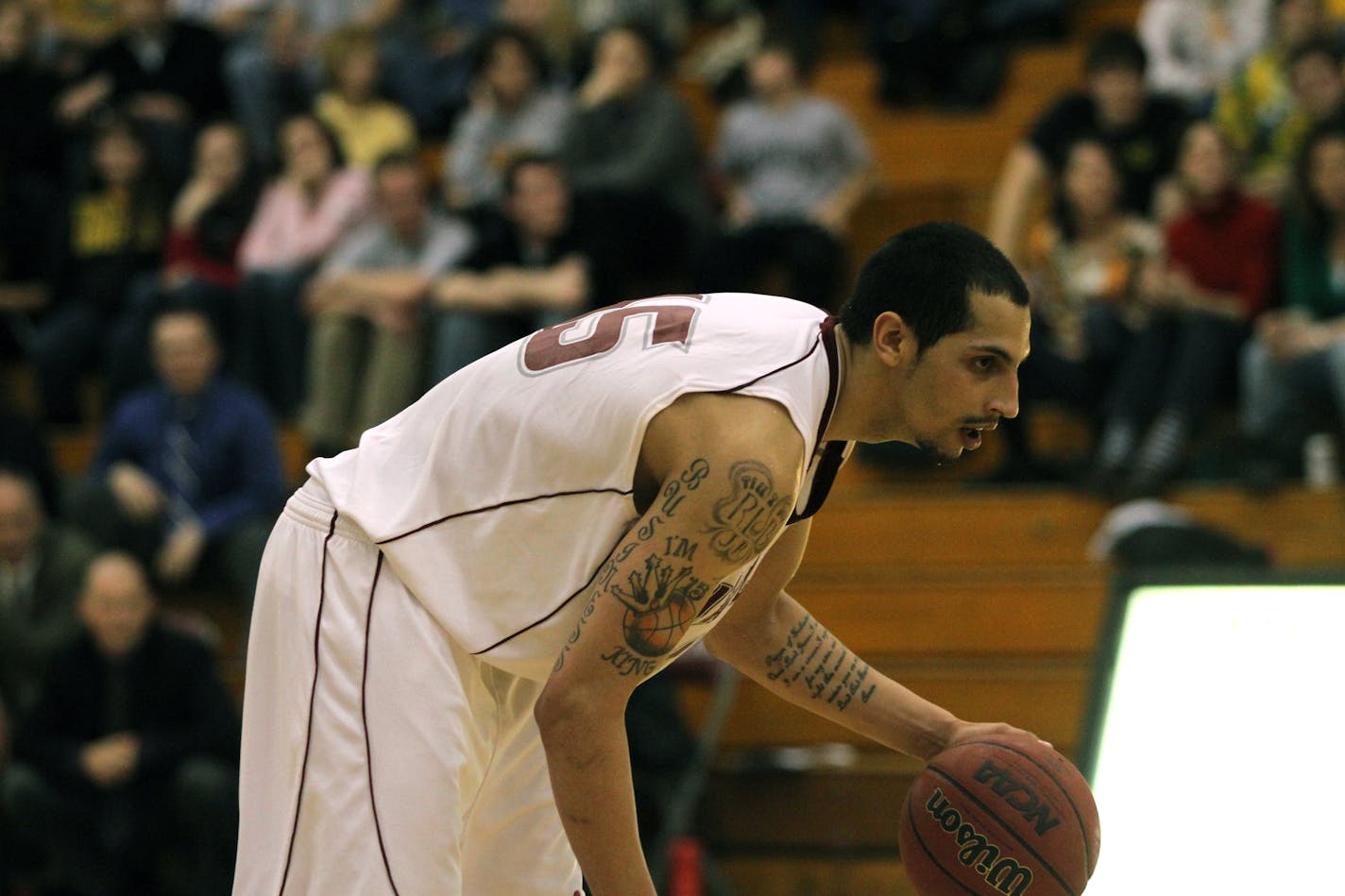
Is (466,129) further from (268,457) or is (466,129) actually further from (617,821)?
(617,821)

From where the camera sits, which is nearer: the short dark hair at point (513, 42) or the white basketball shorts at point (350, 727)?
the white basketball shorts at point (350, 727)

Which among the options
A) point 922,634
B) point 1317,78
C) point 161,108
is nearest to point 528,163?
point 922,634

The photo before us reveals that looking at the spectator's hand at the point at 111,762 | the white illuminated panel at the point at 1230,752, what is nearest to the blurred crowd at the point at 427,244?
the spectator's hand at the point at 111,762

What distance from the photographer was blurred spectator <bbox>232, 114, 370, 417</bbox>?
9.80 meters

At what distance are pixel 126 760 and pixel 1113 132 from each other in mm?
5317

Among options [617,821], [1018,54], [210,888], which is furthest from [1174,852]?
[1018,54]

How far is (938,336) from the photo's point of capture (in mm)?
3037

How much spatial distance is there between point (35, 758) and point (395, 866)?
5098 millimetres

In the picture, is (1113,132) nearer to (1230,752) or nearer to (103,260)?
(1230,752)

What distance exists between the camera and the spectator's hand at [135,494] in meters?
8.66

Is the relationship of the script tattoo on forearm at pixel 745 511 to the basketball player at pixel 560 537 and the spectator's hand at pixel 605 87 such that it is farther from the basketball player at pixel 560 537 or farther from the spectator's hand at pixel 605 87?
the spectator's hand at pixel 605 87

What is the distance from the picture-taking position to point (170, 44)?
11.7 m

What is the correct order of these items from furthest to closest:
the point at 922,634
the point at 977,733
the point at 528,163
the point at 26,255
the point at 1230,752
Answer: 1. the point at 26,255
2. the point at 528,163
3. the point at 922,634
4. the point at 1230,752
5. the point at 977,733

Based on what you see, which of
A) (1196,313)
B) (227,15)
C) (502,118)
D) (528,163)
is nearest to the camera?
(1196,313)
